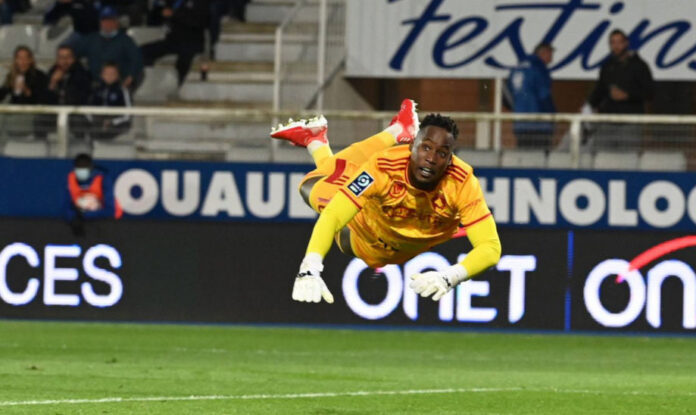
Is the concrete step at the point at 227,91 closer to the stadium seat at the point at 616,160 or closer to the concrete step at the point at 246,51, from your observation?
the concrete step at the point at 246,51

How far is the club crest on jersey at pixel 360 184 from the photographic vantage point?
928 centimetres

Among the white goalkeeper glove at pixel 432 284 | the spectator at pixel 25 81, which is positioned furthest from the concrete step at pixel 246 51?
the white goalkeeper glove at pixel 432 284

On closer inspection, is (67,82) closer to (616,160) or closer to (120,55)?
(120,55)

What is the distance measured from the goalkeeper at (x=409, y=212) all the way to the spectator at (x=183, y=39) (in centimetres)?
1095

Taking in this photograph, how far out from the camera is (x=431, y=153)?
30.9ft

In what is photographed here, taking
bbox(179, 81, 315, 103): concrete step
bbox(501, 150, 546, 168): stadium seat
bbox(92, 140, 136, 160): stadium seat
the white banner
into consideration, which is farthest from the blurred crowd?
bbox(501, 150, 546, 168): stadium seat

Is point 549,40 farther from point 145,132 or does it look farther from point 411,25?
point 145,132

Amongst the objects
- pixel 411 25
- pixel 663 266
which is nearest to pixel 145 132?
pixel 411 25

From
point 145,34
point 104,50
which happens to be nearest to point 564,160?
point 104,50

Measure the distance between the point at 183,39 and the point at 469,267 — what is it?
13.2m

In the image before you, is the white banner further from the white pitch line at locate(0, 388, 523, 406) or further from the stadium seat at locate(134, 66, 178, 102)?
the white pitch line at locate(0, 388, 523, 406)

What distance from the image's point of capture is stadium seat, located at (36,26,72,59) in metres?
22.7

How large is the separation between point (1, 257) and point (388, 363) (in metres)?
5.35

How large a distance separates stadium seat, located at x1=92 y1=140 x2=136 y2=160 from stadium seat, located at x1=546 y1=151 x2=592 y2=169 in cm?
490
